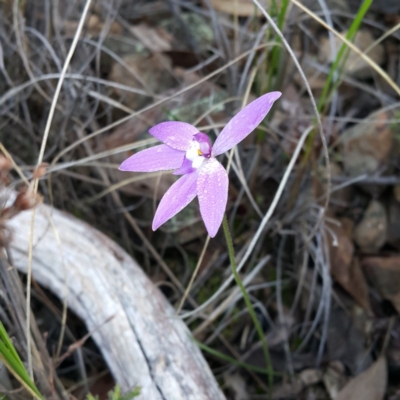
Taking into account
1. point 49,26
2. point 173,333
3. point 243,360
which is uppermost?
point 49,26

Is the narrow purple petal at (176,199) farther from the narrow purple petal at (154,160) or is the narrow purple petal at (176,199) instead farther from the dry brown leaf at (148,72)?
the dry brown leaf at (148,72)

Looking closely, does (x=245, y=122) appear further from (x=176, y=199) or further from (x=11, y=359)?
(x=11, y=359)

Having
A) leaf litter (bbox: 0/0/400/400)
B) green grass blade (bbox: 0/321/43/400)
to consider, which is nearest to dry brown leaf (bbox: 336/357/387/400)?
leaf litter (bbox: 0/0/400/400)

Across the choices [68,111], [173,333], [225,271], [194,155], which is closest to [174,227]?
[225,271]

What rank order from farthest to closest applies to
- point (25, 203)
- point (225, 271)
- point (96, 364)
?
1. point (225, 271)
2. point (96, 364)
3. point (25, 203)

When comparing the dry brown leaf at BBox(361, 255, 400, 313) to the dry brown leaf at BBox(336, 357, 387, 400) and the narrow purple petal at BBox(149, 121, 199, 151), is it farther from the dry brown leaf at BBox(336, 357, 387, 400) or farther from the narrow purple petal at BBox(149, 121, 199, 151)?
the narrow purple petal at BBox(149, 121, 199, 151)

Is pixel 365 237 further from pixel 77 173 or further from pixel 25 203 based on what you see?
pixel 25 203

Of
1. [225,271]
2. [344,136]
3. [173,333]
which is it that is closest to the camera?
[173,333]
